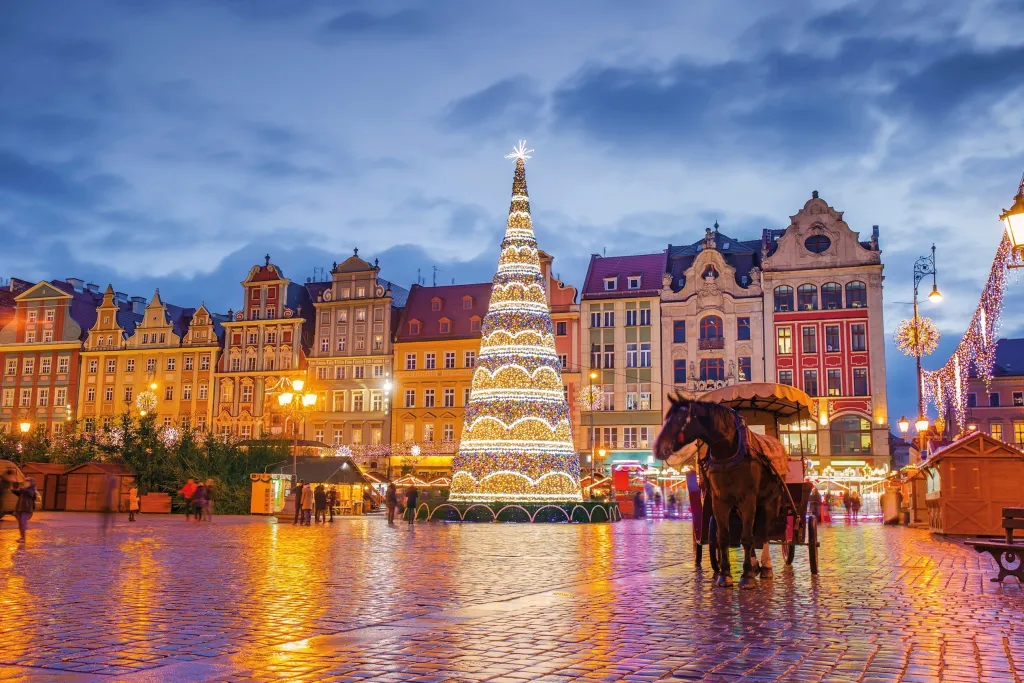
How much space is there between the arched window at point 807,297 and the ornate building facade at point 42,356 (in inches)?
1953

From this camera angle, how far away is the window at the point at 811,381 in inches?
2281

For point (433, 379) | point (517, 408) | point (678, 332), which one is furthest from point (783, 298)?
point (517, 408)

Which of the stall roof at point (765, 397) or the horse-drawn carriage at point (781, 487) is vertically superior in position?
the stall roof at point (765, 397)

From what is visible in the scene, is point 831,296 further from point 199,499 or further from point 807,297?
point 199,499

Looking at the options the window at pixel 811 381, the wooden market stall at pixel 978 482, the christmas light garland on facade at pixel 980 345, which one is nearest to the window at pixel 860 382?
the window at pixel 811 381

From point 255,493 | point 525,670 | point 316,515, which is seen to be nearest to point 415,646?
point 525,670

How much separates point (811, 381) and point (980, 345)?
39.2m

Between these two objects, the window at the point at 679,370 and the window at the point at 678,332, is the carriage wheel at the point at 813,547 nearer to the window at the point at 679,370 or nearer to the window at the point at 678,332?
the window at the point at 679,370

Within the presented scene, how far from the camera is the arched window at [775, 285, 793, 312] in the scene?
59.4 meters

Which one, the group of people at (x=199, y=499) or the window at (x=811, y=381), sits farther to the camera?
the window at (x=811, y=381)

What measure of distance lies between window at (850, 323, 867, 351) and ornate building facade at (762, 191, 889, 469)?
0.06 metres

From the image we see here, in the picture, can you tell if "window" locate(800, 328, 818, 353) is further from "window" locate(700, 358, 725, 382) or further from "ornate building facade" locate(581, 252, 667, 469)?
"ornate building facade" locate(581, 252, 667, 469)

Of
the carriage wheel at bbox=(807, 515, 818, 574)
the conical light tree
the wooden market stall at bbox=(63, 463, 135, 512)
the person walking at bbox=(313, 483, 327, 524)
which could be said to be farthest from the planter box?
the carriage wheel at bbox=(807, 515, 818, 574)

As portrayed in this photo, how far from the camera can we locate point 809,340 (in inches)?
2307
